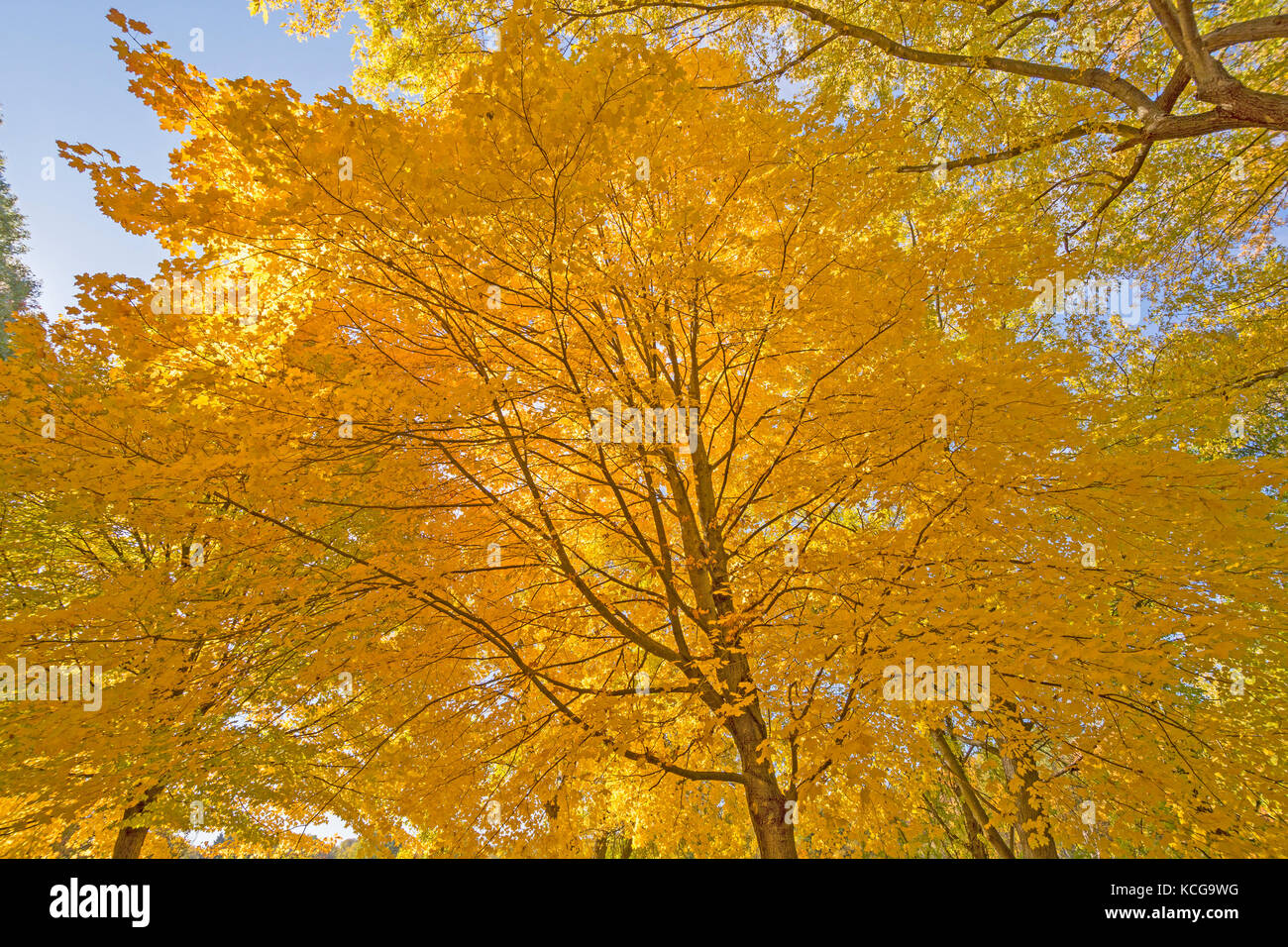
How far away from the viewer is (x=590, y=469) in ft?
17.4

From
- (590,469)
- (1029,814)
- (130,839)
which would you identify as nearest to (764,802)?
(590,469)

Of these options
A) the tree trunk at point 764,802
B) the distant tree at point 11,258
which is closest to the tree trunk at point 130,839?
the tree trunk at point 764,802

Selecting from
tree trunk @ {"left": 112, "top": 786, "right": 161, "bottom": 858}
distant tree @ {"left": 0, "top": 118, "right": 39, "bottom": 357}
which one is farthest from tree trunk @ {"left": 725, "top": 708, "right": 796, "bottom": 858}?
distant tree @ {"left": 0, "top": 118, "right": 39, "bottom": 357}

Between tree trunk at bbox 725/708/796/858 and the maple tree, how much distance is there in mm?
44

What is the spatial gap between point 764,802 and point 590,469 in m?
3.14

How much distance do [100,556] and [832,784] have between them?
961cm

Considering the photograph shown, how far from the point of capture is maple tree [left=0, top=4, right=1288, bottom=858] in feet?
10.5

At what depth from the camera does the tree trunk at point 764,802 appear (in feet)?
14.3

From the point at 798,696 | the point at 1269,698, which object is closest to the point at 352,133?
the point at 798,696

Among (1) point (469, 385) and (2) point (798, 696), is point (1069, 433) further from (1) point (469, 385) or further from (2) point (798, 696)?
(1) point (469, 385)

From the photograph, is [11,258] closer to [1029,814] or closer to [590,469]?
[590,469]

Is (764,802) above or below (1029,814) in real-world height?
above

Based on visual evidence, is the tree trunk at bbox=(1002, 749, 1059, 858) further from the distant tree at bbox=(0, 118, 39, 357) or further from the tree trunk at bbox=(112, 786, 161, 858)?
the distant tree at bbox=(0, 118, 39, 357)
